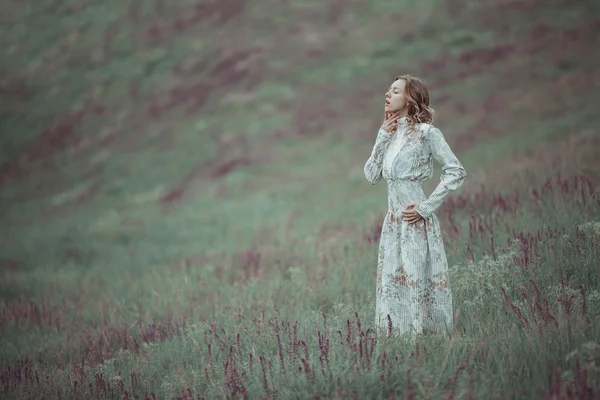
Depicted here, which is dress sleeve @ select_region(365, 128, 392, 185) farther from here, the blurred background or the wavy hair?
the blurred background

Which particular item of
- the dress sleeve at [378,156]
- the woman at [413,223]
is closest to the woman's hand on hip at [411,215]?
the woman at [413,223]

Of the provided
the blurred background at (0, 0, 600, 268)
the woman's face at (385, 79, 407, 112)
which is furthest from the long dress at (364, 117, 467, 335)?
the blurred background at (0, 0, 600, 268)

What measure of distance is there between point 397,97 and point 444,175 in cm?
66

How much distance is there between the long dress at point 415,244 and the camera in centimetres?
400

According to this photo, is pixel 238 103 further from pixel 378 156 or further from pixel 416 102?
pixel 416 102

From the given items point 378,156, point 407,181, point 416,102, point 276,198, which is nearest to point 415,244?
point 407,181

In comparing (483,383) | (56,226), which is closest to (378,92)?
(56,226)

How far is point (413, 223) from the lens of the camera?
4.06 m

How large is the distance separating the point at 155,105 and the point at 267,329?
547 inches

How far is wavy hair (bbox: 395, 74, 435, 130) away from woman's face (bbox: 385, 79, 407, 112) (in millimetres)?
29

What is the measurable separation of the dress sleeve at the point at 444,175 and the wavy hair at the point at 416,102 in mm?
153

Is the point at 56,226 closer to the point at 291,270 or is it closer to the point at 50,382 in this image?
the point at 291,270

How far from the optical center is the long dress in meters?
4.00

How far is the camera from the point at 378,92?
16891mm
